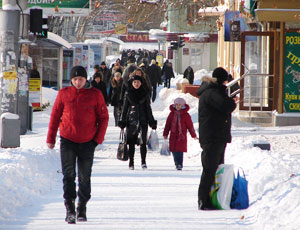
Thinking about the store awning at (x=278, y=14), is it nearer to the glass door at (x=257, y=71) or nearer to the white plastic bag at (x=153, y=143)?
the glass door at (x=257, y=71)

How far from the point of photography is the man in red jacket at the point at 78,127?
266 inches

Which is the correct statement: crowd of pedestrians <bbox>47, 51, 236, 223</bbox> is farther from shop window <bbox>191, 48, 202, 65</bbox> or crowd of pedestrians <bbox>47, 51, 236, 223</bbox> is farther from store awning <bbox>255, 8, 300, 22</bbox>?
shop window <bbox>191, 48, 202, 65</bbox>

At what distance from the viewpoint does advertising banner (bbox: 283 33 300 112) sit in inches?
730

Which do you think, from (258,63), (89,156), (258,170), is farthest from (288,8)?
(89,156)

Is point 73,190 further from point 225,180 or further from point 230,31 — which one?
point 230,31

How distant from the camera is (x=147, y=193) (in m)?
8.80

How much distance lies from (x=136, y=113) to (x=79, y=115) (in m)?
4.36

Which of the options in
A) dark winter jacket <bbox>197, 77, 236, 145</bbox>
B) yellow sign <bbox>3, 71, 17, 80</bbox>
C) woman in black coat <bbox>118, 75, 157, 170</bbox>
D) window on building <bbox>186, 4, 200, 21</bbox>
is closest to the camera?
dark winter jacket <bbox>197, 77, 236, 145</bbox>

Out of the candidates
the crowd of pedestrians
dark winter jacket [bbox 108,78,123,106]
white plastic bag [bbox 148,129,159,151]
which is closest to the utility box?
white plastic bag [bbox 148,129,159,151]

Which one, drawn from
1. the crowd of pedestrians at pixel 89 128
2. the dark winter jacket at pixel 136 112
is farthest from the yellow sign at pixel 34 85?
the crowd of pedestrians at pixel 89 128

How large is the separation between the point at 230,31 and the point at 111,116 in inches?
202

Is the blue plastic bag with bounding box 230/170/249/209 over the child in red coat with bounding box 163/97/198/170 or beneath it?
beneath

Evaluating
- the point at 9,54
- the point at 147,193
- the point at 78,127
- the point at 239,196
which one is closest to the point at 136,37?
the point at 9,54

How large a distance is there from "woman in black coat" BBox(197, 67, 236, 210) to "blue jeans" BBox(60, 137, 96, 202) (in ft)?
4.15
